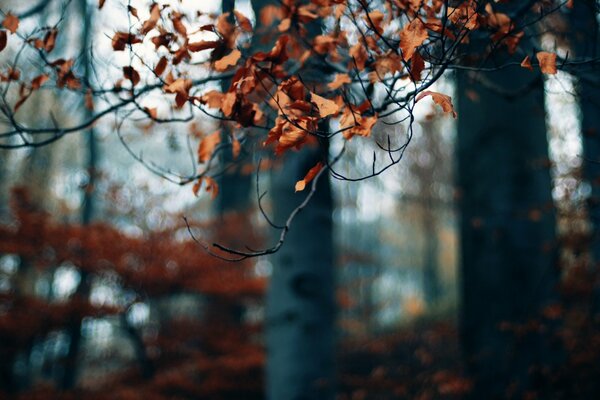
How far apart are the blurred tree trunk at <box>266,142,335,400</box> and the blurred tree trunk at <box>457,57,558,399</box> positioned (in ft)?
3.64

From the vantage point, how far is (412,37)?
1.40m

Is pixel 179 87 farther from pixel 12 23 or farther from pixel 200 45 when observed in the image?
pixel 12 23

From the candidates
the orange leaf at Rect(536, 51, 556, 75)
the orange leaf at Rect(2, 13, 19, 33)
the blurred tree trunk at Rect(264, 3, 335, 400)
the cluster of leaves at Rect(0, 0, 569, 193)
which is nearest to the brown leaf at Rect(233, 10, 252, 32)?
the cluster of leaves at Rect(0, 0, 569, 193)

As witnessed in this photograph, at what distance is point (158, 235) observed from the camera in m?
6.68

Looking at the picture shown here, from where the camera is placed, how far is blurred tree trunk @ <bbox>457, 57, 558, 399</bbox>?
3480 millimetres

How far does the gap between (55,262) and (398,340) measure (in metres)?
5.09

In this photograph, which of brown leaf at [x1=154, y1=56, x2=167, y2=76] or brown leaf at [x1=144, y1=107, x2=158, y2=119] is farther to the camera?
brown leaf at [x1=144, y1=107, x2=158, y2=119]

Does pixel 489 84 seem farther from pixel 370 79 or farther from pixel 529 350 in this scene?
pixel 529 350

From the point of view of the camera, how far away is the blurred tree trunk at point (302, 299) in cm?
332

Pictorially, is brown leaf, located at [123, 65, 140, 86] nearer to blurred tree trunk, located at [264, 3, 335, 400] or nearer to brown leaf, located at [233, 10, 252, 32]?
brown leaf, located at [233, 10, 252, 32]

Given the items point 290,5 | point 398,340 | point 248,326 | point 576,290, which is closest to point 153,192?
point 248,326

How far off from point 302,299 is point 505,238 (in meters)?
1.54

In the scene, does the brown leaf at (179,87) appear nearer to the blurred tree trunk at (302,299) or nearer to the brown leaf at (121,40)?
the brown leaf at (121,40)

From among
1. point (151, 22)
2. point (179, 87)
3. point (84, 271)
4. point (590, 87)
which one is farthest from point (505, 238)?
point (84, 271)
